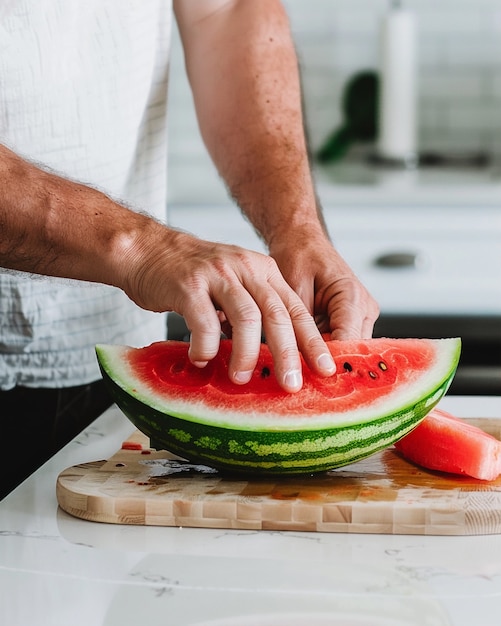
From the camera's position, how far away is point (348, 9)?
12.2 feet

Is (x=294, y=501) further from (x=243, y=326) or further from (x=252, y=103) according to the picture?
(x=252, y=103)

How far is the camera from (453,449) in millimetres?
1142

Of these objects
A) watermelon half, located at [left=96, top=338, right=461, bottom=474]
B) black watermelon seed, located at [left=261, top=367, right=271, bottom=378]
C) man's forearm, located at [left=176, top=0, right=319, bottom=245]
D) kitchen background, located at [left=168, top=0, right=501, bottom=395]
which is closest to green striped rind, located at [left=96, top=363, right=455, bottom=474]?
watermelon half, located at [left=96, top=338, right=461, bottom=474]

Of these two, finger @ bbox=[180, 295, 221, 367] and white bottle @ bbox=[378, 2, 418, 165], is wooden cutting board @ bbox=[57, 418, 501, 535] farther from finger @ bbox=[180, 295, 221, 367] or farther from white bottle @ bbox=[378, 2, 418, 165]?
white bottle @ bbox=[378, 2, 418, 165]

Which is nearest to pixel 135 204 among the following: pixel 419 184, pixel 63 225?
pixel 63 225

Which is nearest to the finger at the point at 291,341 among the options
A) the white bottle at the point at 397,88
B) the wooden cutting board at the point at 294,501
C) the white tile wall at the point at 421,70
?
the wooden cutting board at the point at 294,501

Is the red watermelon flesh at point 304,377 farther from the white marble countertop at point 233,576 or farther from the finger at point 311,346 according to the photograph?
Result: the white marble countertop at point 233,576

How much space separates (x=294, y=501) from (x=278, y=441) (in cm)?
7

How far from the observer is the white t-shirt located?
5.02 feet

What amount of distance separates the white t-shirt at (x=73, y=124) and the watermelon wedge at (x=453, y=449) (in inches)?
22.8

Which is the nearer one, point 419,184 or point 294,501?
point 294,501

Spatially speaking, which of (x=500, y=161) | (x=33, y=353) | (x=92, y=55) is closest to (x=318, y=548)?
(x=33, y=353)

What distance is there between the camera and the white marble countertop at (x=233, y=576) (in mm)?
847

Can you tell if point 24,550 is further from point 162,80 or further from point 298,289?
point 162,80
